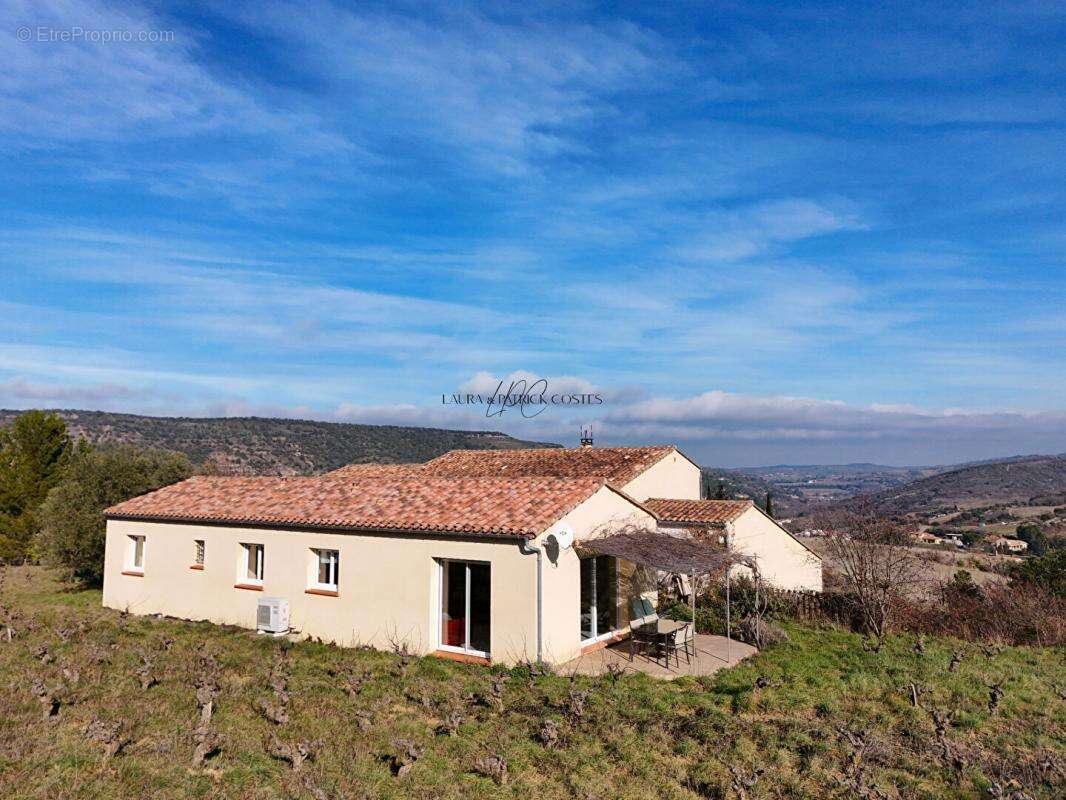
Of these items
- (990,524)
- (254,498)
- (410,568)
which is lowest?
(990,524)

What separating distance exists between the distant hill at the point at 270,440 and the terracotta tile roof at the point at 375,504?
39.9 meters

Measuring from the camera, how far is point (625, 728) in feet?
32.5

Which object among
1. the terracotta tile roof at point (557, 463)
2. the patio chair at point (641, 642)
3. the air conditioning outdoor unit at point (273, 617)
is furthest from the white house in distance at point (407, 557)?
the terracotta tile roof at point (557, 463)

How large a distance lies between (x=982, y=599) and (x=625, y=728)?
1346cm

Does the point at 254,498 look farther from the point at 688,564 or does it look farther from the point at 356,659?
the point at 688,564

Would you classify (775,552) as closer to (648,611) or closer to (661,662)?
(648,611)

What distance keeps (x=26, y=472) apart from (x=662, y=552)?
105ft

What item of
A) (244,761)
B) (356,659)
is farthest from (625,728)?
(356,659)

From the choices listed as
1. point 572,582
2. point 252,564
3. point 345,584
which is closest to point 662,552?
point 572,582

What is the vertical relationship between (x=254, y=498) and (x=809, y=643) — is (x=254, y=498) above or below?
above

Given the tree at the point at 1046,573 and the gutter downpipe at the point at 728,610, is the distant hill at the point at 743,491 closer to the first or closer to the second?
the gutter downpipe at the point at 728,610

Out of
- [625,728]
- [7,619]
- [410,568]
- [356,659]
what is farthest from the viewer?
[7,619]

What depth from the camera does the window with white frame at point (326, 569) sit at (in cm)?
1609

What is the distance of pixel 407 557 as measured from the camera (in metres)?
14.9
